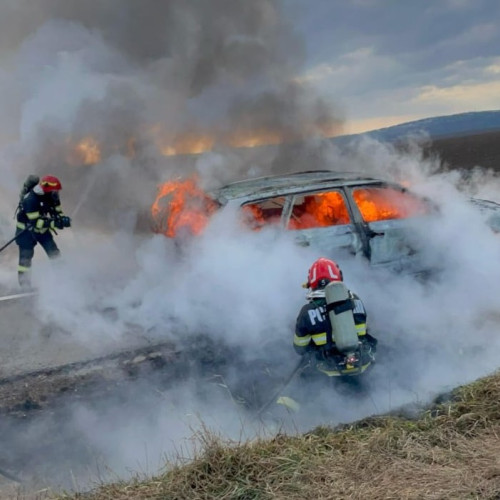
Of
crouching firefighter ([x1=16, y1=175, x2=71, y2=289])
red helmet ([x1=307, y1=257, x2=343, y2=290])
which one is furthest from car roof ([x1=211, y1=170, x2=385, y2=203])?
crouching firefighter ([x1=16, y1=175, x2=71, y2=289])

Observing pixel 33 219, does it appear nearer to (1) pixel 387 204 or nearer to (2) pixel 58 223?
(2) pixel 58 223

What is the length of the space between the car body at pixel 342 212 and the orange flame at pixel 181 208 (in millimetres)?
172

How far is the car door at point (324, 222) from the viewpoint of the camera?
19.4 ft

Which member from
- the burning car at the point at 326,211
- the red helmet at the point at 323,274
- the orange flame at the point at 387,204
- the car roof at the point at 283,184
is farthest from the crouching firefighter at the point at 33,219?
the red helmet at the point at 323,274

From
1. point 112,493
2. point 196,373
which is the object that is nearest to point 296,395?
point 196,373

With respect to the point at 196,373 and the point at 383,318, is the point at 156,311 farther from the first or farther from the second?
the point at 383,318

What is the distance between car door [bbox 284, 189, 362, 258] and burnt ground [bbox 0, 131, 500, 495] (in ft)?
5.09

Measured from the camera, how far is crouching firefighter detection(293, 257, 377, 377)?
3.78 meters

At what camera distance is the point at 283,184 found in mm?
6176

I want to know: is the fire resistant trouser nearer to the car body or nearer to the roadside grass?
the car body

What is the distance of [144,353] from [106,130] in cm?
590

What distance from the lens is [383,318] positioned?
234 inches

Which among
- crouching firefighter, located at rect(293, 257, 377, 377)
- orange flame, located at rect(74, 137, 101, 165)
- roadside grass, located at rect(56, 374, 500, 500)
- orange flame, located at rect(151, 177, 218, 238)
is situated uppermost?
orange flame, located at rect(74, 137, 101, 165)

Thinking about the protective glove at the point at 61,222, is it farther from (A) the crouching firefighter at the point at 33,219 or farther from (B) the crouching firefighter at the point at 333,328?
(B) the crouching firefighter at the point at 333,328
